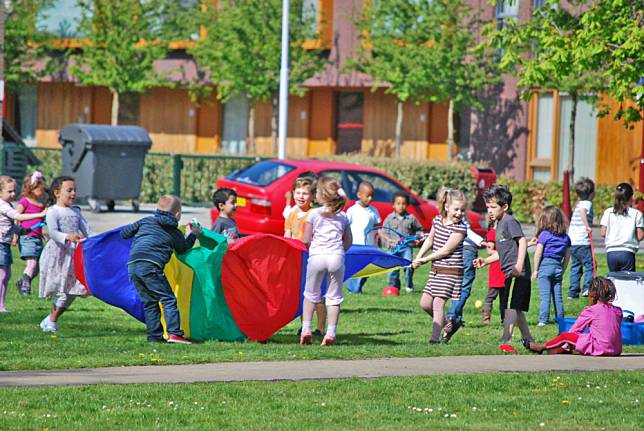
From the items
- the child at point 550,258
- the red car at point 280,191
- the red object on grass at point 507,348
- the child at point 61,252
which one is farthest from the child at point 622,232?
the red car at point 280,191

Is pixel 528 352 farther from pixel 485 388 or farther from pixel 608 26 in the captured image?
pixel 608 26

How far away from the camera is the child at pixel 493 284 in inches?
556

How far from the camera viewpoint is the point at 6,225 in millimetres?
15422

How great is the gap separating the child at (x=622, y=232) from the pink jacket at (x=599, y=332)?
372 cm

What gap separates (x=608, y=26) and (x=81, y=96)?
30641 millimetres

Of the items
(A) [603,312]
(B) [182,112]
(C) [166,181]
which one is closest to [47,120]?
(B) [182,112]

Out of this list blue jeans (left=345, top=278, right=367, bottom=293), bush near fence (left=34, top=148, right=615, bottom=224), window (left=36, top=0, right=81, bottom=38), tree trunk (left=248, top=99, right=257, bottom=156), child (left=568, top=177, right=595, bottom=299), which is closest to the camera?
child (left=568, top=177, right=595, bottom=299)

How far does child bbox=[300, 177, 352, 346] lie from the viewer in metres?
12.5

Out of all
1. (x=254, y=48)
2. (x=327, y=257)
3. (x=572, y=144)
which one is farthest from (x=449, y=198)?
(x=254, y=48)

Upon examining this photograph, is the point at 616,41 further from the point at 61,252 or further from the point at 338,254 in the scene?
the point at 61,252

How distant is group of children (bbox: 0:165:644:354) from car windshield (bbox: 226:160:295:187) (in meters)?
8.55

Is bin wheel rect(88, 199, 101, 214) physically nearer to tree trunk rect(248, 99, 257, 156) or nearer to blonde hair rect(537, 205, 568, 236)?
tree trunk rect(248, 99, 257, 156)

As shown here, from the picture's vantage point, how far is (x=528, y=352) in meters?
12.3

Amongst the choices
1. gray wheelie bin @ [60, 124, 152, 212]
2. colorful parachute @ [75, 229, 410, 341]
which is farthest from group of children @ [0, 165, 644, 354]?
gray wheelie bin @ [60, 124, 152, 212]
